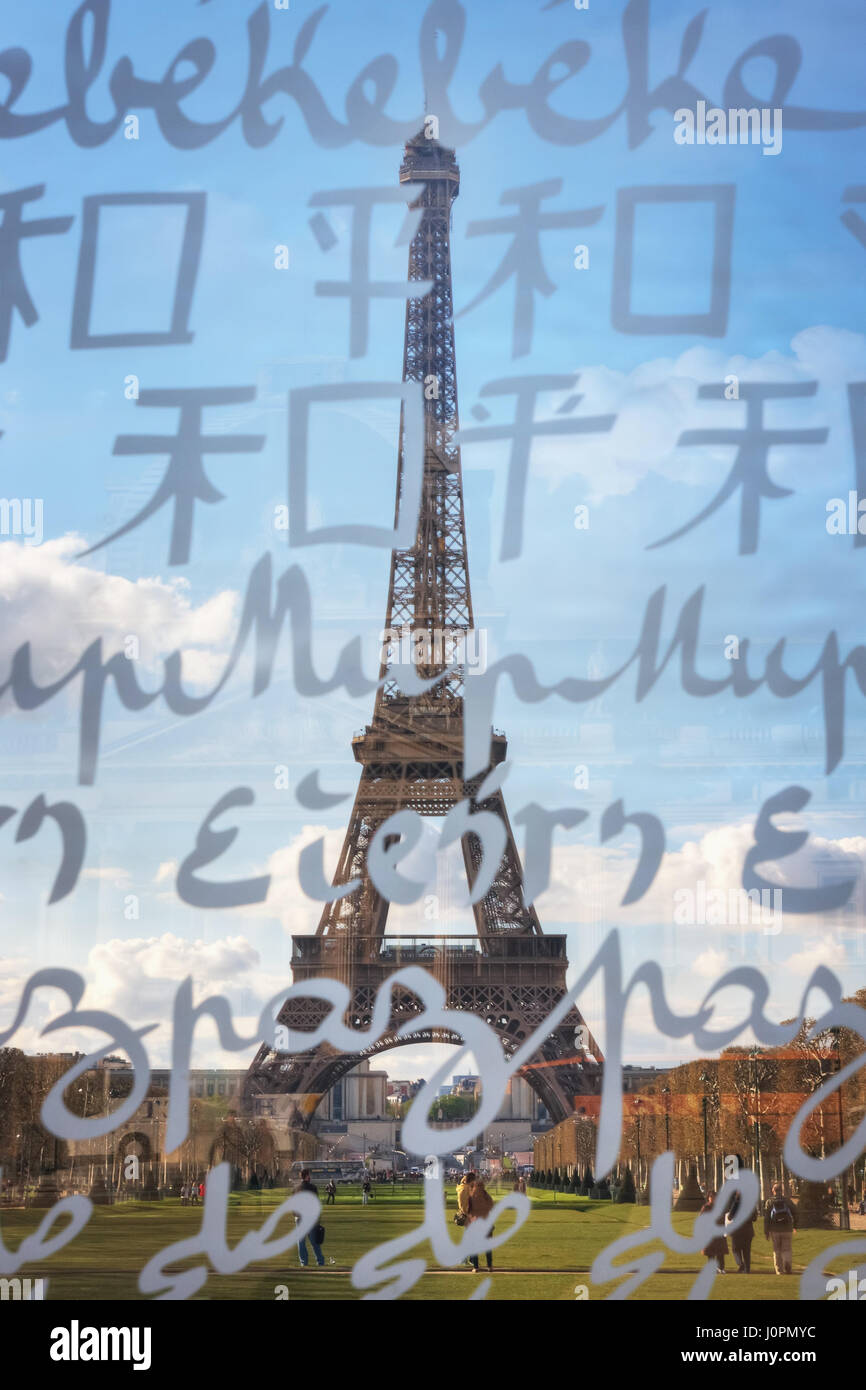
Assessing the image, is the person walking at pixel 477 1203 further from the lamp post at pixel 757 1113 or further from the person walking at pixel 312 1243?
the lamp post at pixel 757 1113

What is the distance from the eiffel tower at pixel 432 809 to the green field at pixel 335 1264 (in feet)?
12.5

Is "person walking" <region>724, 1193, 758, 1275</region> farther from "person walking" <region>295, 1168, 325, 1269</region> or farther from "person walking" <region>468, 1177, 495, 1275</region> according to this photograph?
"person walking" <region>295, 1168, 325, 1269</region>

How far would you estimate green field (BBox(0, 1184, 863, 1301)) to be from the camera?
12.9 metres

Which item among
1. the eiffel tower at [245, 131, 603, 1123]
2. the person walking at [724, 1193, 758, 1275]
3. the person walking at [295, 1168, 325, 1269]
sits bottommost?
the person walking at [295, 1168, 325, 1269]

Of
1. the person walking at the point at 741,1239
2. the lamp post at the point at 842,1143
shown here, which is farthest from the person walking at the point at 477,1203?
the lamp post at the point at 842,1143

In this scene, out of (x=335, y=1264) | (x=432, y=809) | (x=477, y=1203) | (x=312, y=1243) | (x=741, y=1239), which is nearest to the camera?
(x=741, y=1239)

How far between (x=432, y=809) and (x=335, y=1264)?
814 cm

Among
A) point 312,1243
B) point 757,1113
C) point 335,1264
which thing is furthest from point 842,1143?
point 757,1113

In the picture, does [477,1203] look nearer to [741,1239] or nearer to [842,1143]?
[741,1239]

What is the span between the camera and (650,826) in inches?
595

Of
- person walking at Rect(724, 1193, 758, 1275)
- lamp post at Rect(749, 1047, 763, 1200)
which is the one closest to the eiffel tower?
lamp post at Rect(749, 1047, 763, 1200)

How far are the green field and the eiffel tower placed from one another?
3813mm

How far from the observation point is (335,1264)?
15.9 m

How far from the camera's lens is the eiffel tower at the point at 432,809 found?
73.6ft
